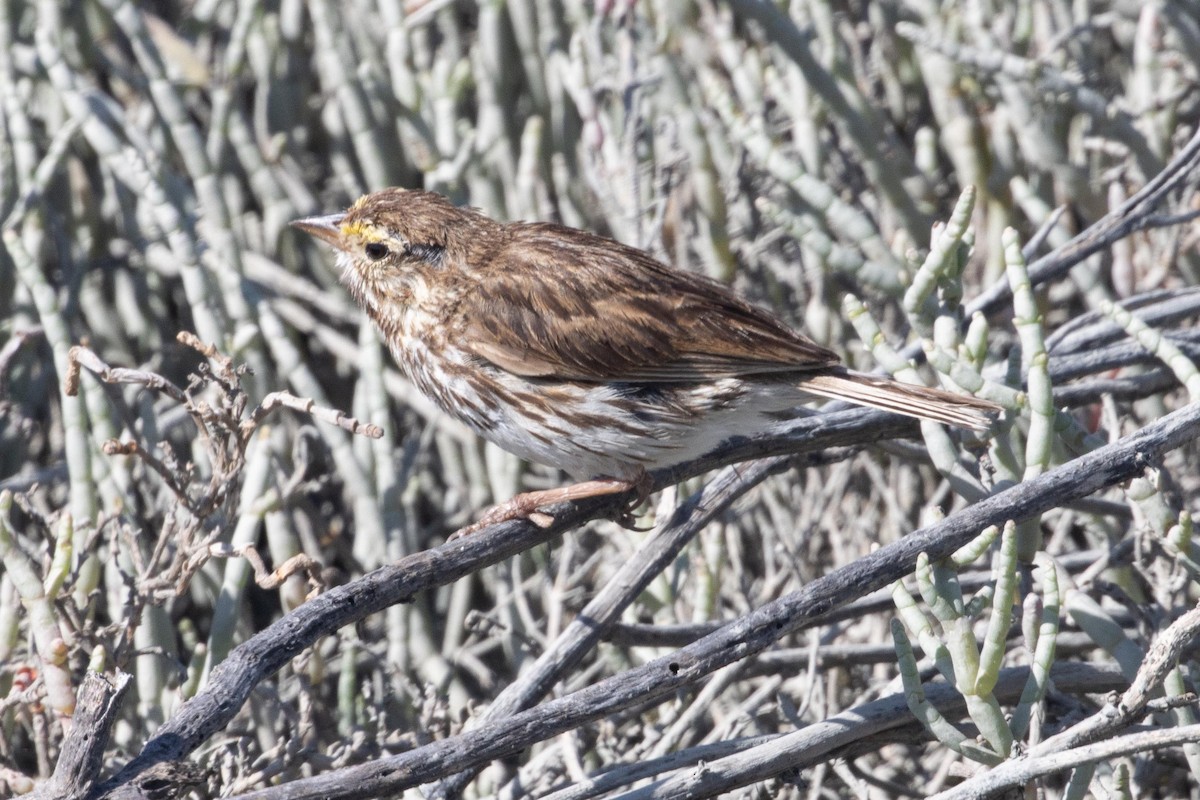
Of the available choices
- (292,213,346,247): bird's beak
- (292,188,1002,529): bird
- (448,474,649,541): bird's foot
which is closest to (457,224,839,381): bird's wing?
(292,188,1002,529): bird

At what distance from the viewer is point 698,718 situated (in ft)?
13.4

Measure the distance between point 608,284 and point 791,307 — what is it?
63.1 inches

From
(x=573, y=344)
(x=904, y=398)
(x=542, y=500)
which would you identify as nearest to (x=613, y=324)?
(x=573, y=344)

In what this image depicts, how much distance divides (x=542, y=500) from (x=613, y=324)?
2.25ft

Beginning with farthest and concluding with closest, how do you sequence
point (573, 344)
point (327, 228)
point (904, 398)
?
point (327, 228), point (573, 344), point (904, 398)

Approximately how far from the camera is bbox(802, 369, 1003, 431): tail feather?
331 cm

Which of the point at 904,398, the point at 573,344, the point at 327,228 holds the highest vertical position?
the point at 327,228

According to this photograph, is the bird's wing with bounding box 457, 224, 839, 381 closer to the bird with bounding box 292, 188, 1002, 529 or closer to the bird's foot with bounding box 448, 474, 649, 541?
the bird with bounding box 292, 188, 1002, 529

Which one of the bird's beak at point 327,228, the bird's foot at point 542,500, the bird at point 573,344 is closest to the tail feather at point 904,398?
the bird at point 573,344

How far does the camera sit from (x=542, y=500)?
3545 millimetres

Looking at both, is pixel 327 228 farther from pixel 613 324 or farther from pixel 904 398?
pixel 904 398

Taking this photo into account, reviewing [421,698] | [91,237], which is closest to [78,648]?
[421,698]

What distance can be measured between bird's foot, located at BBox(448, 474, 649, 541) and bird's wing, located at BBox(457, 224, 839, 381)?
13.0 inches

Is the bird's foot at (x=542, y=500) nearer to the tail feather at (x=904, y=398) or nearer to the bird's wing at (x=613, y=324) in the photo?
the bird's wing at (x=613, y=324)
